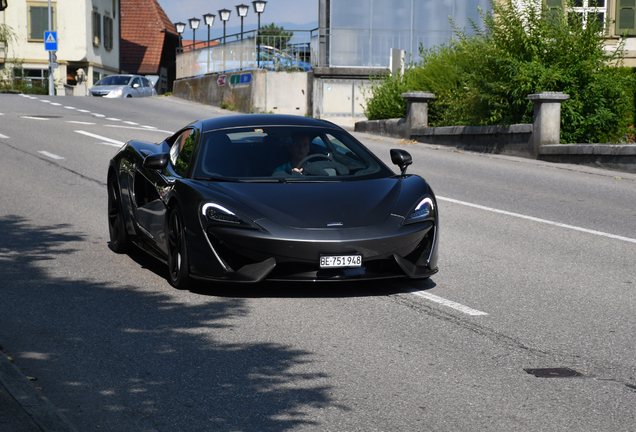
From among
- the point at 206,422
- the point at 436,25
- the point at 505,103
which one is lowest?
the point at 206,422

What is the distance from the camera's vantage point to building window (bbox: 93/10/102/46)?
60969mm

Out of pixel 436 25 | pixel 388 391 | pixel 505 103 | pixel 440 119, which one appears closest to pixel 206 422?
pixel 388 391

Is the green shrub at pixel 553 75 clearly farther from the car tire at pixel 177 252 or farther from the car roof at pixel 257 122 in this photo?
the car tire at pixel 177 252

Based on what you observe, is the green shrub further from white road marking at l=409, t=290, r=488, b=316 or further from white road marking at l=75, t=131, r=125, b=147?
white road marking at l=409, t=290, r=488, b=316

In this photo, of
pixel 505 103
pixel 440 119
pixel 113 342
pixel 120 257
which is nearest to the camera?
pixel 113 342

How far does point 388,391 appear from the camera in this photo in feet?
14.8

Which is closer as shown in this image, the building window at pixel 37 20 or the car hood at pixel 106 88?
the car hood at pixel 106 88

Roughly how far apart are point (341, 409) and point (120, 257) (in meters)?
4.50

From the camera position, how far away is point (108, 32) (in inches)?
2532

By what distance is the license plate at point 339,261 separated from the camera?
6266 mm

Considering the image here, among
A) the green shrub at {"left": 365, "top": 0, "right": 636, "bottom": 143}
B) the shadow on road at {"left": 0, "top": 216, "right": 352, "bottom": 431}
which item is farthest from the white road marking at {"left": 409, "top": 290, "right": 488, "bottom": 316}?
the green shrub at {"left": 365, "top": 0, "right": 636, "bottom": 143}

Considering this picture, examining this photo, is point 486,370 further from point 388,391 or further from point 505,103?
point 505,103

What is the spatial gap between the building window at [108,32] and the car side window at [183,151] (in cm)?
5808

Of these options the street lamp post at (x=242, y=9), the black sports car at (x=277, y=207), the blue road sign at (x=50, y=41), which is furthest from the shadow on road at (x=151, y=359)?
the blue road sign at (x=50, y=41)
